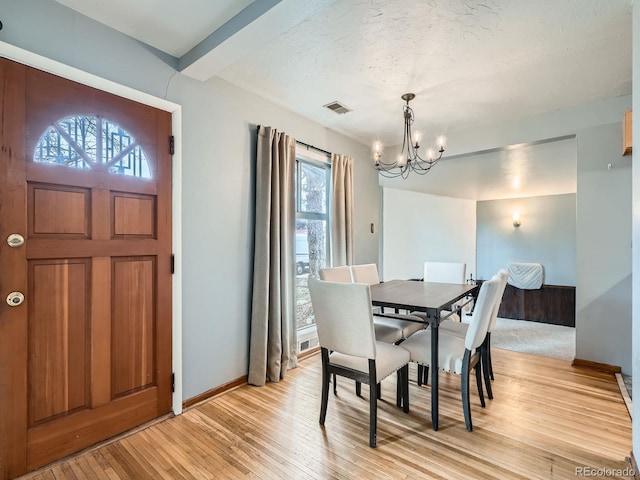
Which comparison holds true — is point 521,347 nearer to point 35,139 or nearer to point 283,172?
point 283,172

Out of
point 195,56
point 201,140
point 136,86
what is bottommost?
point 201,140

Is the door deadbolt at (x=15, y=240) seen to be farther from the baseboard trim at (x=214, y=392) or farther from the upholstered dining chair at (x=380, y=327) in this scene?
the upholstered dining chair at (x=380, y=327)

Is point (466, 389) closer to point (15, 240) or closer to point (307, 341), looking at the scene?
point (307, 341)

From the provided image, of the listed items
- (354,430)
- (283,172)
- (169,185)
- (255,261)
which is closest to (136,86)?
(169,185)

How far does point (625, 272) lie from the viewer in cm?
281

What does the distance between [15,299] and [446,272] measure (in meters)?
3.41

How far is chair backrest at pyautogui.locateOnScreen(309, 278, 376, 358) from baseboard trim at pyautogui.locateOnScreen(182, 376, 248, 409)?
103 centimetres

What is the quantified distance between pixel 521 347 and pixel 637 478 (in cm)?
235

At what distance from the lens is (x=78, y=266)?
178cm

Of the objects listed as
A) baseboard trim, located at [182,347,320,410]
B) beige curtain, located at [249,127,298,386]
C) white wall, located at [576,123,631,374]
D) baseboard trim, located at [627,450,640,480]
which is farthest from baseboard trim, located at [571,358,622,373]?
baseboard trim, located at [182,347,320,410]

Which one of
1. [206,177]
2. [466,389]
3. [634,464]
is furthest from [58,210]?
[634,464]

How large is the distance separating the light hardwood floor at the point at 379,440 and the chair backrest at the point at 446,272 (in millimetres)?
1089

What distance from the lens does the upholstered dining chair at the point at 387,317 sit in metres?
2.64

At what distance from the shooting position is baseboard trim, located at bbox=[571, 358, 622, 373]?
283cm
